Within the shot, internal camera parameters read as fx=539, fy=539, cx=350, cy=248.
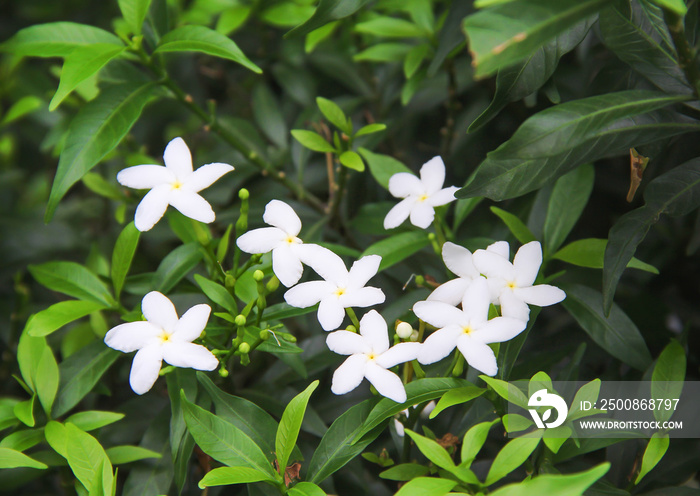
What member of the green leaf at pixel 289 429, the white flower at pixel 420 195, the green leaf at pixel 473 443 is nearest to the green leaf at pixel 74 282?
the green leaf at pixel 289 429

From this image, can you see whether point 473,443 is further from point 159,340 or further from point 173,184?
point 173,184

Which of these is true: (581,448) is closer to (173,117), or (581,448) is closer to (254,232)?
(254,232)

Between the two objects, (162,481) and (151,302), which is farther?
(162,481)

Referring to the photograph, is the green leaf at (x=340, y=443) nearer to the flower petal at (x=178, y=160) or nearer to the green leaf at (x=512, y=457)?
the green leaf at (x=512, y=457)

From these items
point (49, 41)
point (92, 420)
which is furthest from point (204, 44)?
point (92, 420)

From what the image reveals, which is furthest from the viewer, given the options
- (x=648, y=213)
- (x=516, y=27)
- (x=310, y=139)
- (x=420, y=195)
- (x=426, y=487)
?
(x=310, y=139)

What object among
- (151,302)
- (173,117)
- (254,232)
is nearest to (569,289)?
(254,232)
